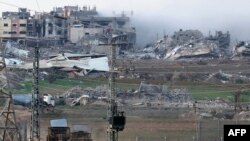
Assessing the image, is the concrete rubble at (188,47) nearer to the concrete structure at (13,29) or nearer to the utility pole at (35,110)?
the concrete structure at (13,29)

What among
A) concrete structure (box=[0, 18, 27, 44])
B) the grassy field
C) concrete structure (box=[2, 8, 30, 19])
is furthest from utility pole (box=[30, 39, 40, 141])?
concrete structure (box=[2, 8, 30, 19])

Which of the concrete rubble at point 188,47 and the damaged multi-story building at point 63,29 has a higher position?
the damaged multi-story building at point 63,29

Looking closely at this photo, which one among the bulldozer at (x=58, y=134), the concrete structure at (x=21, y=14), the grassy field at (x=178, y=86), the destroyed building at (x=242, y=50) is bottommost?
the bulldozer at (x=58, y=134)

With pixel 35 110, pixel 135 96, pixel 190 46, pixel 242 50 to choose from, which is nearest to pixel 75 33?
pixel 190 46

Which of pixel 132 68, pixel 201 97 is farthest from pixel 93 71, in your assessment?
pixel 201 97

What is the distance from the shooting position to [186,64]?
152ft

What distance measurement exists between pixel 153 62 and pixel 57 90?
14418mm

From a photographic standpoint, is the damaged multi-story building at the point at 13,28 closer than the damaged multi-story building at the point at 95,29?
No

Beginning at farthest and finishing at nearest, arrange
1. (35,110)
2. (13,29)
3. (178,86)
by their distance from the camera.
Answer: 1. (13,29)
2. (178,86)
3. (35,110)

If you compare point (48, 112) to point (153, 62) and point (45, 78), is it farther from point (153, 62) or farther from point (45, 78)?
point (153, 62)

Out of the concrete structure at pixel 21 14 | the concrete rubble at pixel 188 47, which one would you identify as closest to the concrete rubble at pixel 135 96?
the concrete rubble at pixel 188 47

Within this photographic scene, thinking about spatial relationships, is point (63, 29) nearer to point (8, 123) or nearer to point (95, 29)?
point (95, 29)

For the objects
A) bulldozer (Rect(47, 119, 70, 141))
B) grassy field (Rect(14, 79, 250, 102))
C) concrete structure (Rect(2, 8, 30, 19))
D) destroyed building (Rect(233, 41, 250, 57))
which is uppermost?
concrete structure (Rect(2, 8, 30, 19))

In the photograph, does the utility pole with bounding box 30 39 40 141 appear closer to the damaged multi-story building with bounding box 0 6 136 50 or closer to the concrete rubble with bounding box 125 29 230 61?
the concrete rubble with bounding box 125 29 230 61
